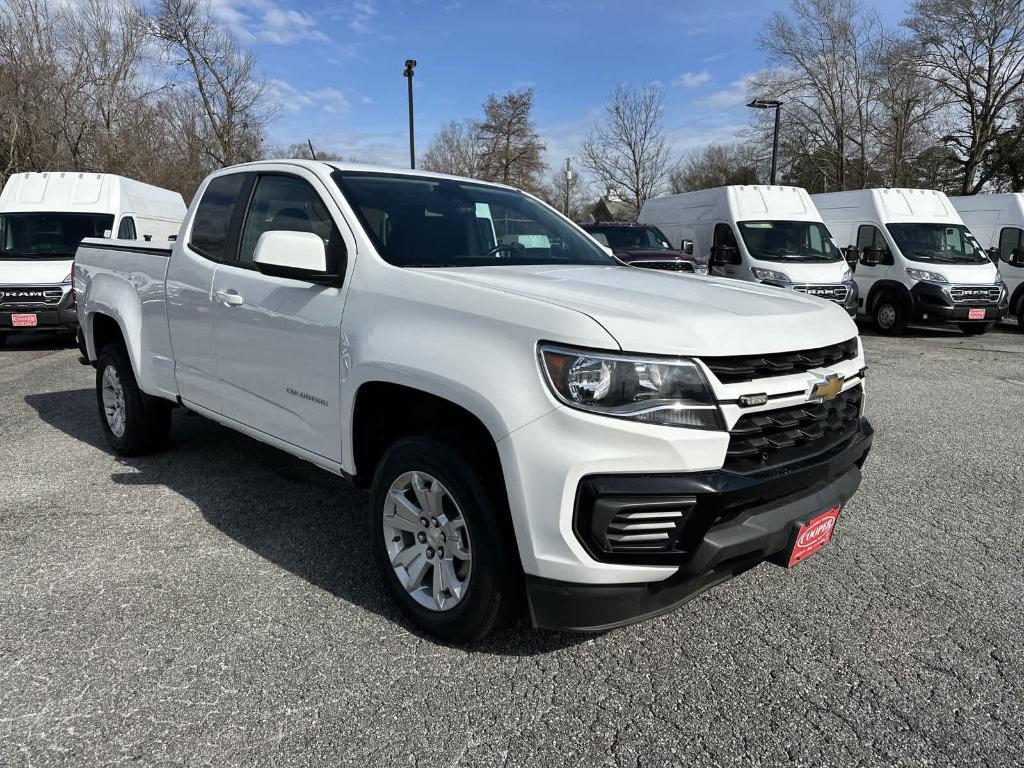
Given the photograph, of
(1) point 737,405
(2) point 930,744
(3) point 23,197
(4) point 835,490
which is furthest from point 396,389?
(3) point 23,197

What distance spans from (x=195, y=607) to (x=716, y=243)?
12.3m

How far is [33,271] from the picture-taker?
10461mm

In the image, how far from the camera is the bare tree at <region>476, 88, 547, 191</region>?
3441 cm

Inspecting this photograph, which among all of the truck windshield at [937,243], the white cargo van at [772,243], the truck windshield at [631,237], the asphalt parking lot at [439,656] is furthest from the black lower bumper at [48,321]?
the truck windshield at [937,243]

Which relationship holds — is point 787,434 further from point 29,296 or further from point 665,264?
point 29,296

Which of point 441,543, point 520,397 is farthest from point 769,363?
point 441,543

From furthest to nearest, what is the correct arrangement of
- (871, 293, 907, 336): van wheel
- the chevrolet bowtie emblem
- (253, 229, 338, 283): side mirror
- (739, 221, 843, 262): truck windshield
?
1. (871, 293, 907, 336): van wheel
2. (739, 221, 843, 262): truck windshield
3. (253, 229, 338, 283): side mirror
4. the chevrolet bowtie emblem

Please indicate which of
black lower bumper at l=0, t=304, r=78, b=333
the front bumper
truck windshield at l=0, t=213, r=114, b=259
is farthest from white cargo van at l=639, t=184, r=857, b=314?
truck windshield at l=0, t=213, r=114, b=259

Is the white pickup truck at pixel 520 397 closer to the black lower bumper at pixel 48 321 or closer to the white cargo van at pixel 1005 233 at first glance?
the black lower bumper at pixel 48 321

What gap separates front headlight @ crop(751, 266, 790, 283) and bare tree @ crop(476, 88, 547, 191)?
23.6 metres

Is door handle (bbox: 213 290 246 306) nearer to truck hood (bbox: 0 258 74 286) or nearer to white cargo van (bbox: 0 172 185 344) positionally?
white cargo van (bbox: 0 172 185 344)

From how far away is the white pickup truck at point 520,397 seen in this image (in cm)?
224

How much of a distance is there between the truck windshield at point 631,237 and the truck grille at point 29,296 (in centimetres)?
863

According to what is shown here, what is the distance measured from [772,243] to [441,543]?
11709 mm
